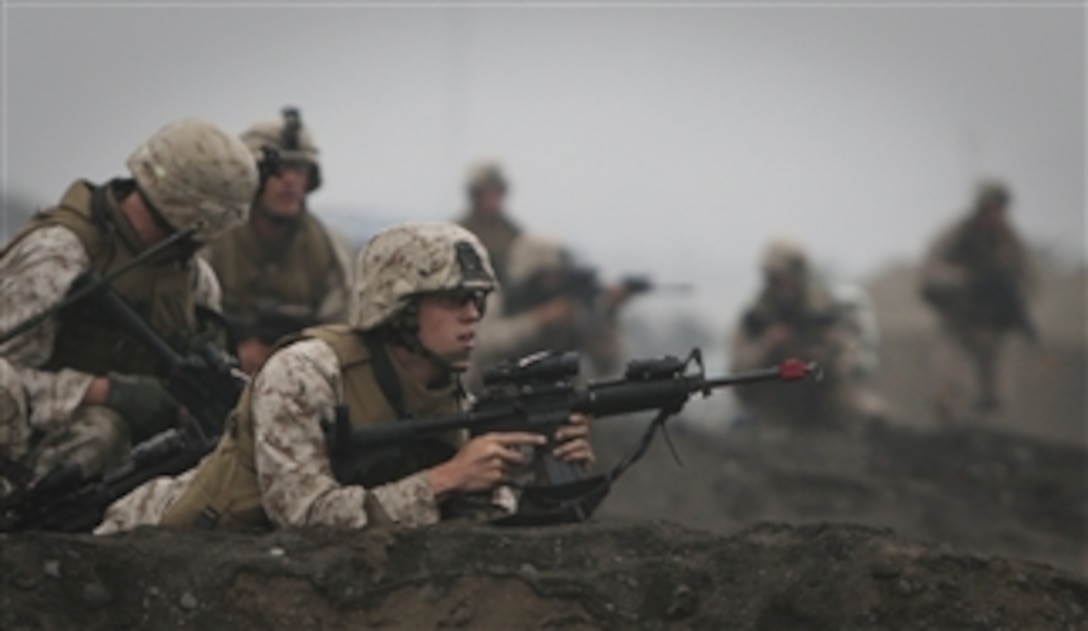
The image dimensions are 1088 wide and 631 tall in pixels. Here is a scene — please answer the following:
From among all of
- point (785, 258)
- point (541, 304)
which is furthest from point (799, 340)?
point (541, 304)

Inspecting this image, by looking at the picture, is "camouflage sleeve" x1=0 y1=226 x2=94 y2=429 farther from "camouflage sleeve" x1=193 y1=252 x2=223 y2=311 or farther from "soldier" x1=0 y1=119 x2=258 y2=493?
"camouflage sleeve" x1=193 y1=252 x2=223 y2=311

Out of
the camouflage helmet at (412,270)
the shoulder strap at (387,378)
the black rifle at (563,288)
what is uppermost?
the camouflage helmet at (412,270)

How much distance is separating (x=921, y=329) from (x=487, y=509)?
21951mm

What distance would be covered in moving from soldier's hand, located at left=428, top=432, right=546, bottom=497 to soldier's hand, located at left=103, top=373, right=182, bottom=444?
1.76m

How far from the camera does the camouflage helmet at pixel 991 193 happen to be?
20359mm

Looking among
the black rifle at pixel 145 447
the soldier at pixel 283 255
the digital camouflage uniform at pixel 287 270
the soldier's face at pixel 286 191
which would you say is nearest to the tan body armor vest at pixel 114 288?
the black rifle at pixel 145 447

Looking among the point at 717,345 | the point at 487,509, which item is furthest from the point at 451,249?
the point at 717,345

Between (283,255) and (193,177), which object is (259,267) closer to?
(283,255)

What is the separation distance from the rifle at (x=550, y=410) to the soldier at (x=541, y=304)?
932 centimetres

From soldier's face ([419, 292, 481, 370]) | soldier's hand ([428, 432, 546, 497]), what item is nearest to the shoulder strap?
soldier's face ([419, 292, 481, 370])

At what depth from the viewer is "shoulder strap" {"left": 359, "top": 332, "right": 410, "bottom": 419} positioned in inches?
280

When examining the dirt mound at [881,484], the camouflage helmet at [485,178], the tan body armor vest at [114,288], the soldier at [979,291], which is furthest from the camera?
the soldier at [979,291]

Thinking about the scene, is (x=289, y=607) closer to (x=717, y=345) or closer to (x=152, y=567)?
(x=152, y=567)

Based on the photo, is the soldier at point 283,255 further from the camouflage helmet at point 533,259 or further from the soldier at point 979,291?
the soldier at point 979,291
